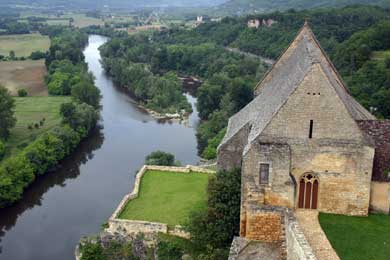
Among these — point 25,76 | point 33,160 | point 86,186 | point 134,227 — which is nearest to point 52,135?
point 33,160

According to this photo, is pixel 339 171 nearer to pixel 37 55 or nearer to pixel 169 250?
pixel 169 250

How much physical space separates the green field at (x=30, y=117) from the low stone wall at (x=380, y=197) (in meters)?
38.5

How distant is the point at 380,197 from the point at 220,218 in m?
7.28

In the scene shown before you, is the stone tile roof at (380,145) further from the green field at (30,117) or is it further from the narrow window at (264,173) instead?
the green field at (30,117)

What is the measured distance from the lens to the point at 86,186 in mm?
45250

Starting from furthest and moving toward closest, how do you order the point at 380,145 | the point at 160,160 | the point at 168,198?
the point at 160,160 → the point at 168,198 → the point at 380,145

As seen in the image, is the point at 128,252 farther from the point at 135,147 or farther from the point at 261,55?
the point at 261,55

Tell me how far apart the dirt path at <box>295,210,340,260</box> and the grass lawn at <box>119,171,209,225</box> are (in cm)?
908

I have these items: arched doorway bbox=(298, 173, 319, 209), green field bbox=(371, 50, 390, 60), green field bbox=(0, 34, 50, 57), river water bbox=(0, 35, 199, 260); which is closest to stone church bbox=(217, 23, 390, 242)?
arched doorway bbox=(298, 173, 319, 209)

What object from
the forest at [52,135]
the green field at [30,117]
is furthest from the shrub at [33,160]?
the green field at [30,117]

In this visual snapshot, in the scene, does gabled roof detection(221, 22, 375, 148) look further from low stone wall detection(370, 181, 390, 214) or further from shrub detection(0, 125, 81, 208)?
shrub detection(0, 125, 81, 208)

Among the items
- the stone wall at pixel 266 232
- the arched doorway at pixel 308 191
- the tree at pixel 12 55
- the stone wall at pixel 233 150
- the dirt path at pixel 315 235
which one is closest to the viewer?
the dirt path at pixel 315 235

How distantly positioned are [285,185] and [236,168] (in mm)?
4140

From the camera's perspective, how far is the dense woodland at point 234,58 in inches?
2100
